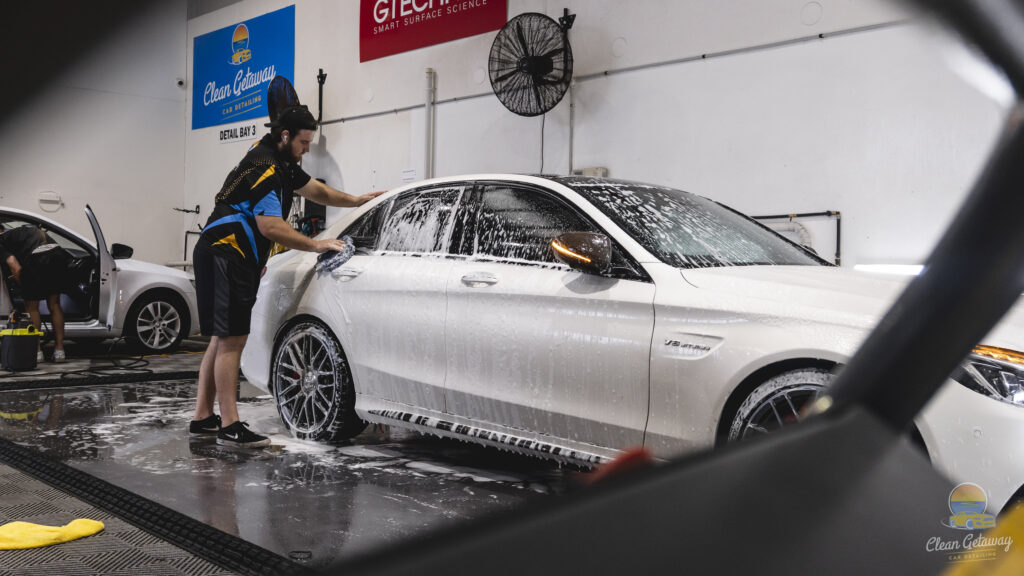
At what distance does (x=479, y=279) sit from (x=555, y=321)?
1.30 feet

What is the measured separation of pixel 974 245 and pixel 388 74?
9162mm

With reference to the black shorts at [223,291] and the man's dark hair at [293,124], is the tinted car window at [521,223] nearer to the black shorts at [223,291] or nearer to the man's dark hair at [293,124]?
the man's dark hair at [293,124]

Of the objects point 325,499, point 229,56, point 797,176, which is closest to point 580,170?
point 797,176

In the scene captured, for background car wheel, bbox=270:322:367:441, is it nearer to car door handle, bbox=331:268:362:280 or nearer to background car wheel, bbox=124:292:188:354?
car door handle, bbox=331:268:362:280

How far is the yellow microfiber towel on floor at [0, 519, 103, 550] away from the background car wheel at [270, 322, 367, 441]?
1.10 meters

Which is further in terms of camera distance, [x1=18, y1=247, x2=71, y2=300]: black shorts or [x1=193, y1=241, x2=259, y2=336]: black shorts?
[x1=18, y1=247, x2=71, y2=300]: black shorts

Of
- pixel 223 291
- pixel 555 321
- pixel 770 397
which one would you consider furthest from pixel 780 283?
pixel 223 291

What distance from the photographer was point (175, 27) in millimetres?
267

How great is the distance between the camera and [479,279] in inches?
111

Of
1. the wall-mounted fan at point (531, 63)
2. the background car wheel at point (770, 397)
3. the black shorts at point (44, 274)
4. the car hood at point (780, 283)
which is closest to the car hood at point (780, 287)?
the car hood at point (780, 283)

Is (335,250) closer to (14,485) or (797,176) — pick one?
(14,485)

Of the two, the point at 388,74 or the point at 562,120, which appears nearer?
the point at 562,120

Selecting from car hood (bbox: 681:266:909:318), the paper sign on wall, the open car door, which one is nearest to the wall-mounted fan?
the paper sign on wall

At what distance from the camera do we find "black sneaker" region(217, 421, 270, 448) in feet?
11.2
